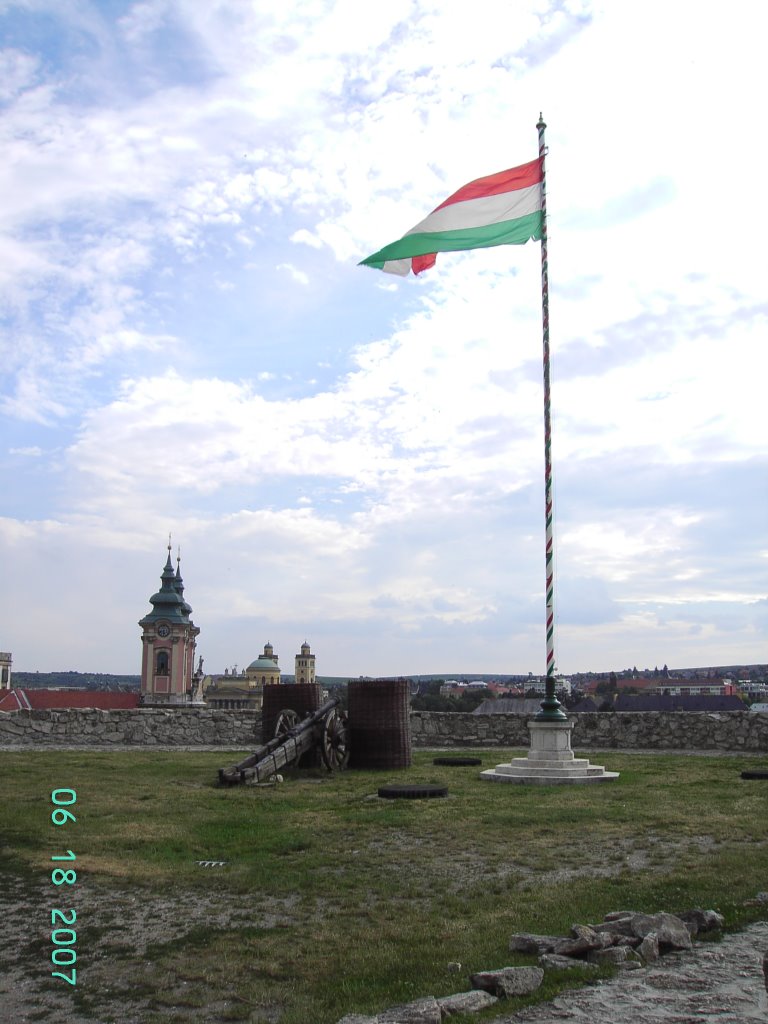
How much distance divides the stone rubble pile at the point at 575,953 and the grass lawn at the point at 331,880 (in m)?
0.12

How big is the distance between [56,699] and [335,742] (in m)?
38.8

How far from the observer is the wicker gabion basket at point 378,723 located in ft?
41.9

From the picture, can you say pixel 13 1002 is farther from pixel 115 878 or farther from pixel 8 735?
pixel 8 735

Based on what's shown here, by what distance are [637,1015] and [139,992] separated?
2020 mm

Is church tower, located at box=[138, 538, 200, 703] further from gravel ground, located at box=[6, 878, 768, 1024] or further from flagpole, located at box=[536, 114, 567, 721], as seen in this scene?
gravel ground, located at box=[6, 878, 768, 1024]

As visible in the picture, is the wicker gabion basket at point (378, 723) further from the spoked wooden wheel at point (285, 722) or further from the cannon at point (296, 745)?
the spoked wooden wheel at point (285, 722)

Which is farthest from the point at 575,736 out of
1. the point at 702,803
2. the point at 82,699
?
the point at 82,699

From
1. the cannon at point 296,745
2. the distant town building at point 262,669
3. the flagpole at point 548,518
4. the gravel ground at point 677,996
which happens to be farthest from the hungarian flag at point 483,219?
the distant town building at point 262,669

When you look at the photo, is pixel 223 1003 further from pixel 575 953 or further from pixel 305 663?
pixel 305 663

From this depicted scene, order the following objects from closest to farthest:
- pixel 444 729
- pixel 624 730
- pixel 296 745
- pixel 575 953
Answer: pixel 575 953
pixel 296 745
pixel 624 730
pixel 444 729

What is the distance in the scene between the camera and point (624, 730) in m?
17.3

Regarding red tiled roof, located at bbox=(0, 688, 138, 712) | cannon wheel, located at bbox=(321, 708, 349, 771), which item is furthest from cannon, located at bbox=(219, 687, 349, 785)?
red tiled roof, located at bbox=(0, 688, 138, 712)

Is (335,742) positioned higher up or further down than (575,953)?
further down

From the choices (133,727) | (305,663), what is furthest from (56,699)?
(305,663)
